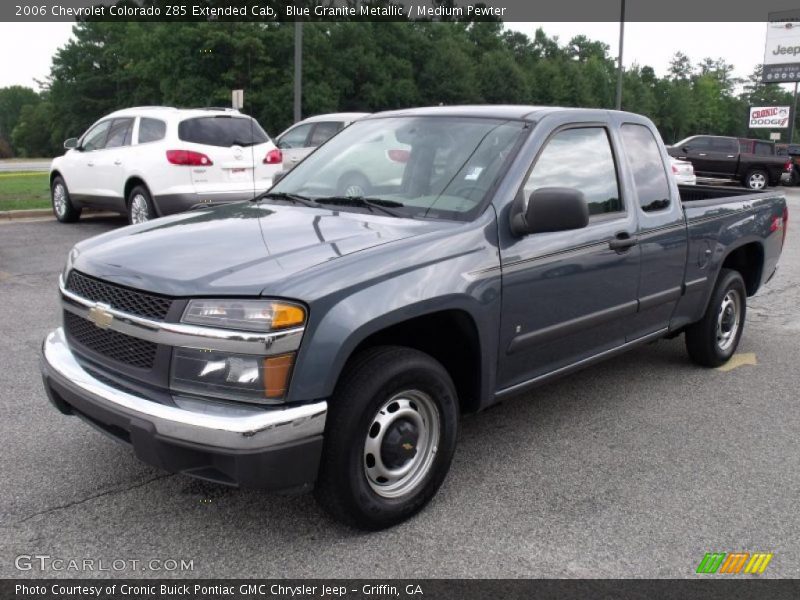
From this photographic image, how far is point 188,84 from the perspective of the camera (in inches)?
2018

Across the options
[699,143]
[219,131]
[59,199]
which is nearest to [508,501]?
[219,131]

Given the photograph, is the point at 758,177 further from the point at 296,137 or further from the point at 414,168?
the point at 414,168

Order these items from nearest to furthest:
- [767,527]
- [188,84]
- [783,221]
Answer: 1. [767,527]
2. [783,221]
3. [188,84]

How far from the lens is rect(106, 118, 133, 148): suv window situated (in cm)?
1146

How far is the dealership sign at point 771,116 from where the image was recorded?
4356 centimetres

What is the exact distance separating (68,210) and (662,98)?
86332 millimetres

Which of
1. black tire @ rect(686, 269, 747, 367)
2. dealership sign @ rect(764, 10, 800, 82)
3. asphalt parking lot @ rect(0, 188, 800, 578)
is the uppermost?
dealership sign @ rect(764, 10, 800, 82)

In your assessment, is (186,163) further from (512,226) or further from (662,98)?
(662,98)

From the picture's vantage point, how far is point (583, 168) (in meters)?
4.36

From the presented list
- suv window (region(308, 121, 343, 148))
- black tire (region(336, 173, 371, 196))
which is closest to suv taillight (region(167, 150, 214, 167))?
suv window (region(308, 121, 343, 148))

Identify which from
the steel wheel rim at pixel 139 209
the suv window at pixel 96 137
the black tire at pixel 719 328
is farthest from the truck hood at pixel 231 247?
the suv window at pixel 96 137

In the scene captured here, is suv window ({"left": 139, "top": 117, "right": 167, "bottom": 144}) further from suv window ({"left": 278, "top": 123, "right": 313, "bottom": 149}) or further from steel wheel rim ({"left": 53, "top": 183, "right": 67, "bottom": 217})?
suv window ({"left": 278, "top": 123, "right": 313, "bottom": 149})

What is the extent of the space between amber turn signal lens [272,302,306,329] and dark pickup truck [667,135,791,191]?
85.4 feet

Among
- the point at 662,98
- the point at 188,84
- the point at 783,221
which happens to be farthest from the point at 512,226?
the point at 662,98
